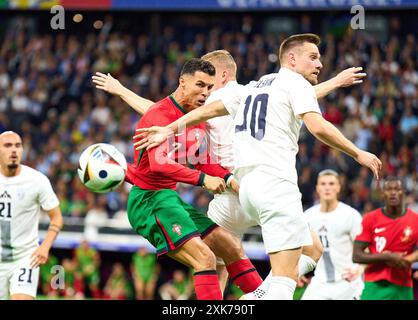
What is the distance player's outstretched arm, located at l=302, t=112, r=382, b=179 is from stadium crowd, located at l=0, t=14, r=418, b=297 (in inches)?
381

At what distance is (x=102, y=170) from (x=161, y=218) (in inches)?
28.2

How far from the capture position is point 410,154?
17.9 metres

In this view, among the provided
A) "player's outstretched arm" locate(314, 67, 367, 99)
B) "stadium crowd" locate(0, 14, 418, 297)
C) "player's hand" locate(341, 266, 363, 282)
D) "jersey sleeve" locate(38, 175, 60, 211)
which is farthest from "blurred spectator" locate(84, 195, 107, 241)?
"player's outstretched arm" locate(314, 67, 367, 99)

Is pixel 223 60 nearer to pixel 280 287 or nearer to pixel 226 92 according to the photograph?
pixel 226 92

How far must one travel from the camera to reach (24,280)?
29.9ft

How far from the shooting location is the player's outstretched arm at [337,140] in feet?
21.2

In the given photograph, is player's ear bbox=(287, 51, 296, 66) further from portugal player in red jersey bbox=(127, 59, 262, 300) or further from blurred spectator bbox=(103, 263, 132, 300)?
blurred spectator bbox=(103, 263, 132, 300)

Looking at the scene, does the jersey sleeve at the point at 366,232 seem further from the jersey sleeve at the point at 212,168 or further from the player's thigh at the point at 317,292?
the jersey sleeve at the point at 212,168

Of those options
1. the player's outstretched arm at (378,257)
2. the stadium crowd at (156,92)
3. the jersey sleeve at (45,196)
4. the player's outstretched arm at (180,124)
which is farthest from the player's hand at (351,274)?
the stadium crowd at (156,92)

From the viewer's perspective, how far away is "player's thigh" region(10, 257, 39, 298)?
9.05 meters

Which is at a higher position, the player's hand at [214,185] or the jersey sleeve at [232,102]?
the jersey sleeve at [232,102]

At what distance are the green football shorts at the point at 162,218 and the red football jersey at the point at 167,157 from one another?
0.35ft

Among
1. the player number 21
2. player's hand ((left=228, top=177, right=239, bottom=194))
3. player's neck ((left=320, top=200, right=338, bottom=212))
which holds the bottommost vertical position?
player's neck ((left=320, top=200, right=338, bottom=212))

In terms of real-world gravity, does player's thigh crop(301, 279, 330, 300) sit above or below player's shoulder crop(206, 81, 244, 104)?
below
